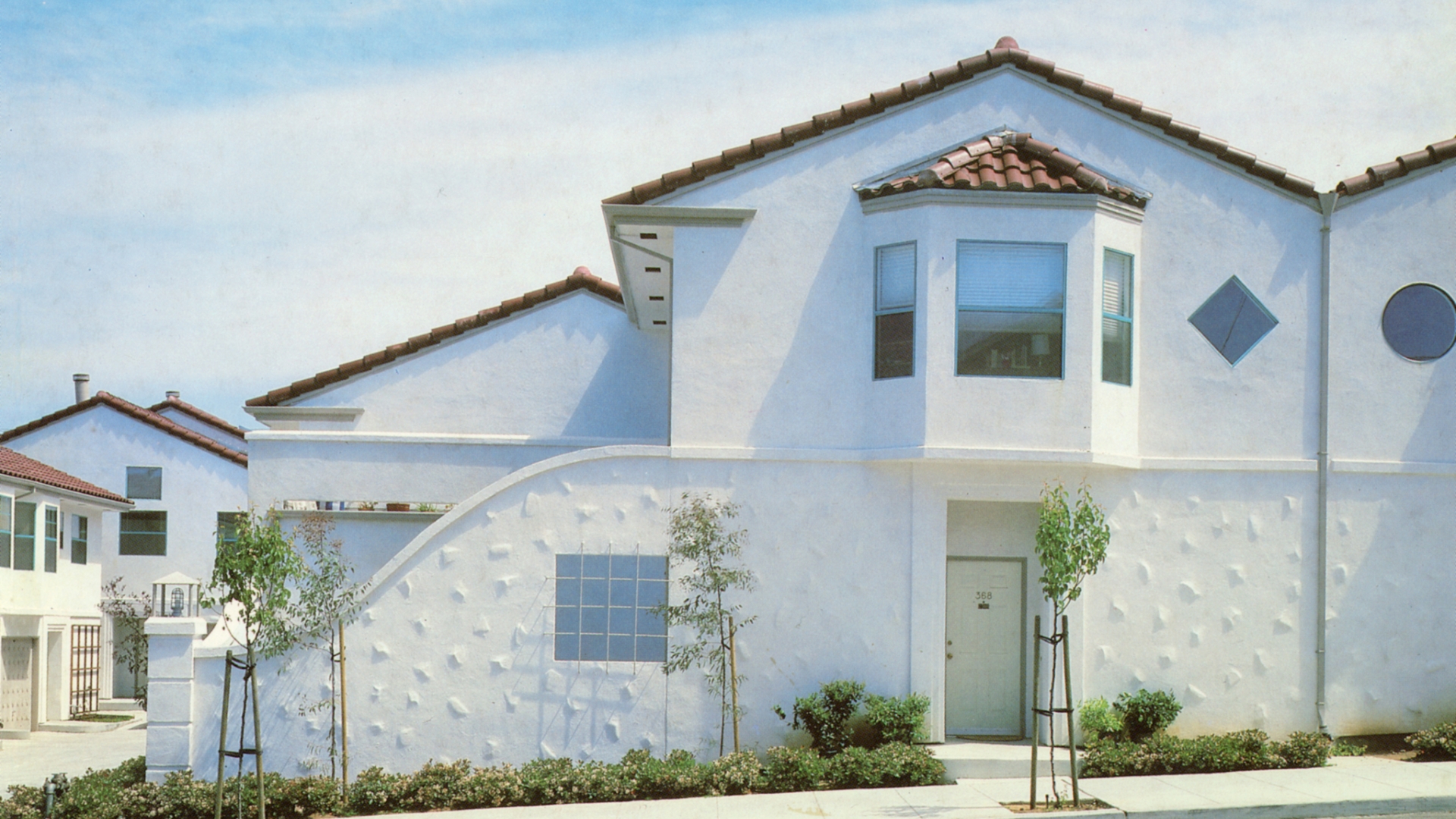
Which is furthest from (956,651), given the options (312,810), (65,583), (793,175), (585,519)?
(65,583)

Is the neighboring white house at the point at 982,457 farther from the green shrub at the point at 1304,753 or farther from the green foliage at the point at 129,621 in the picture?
the green foliage at the point at 129,621

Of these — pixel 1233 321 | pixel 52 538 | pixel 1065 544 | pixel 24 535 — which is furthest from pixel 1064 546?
pixel 52 538

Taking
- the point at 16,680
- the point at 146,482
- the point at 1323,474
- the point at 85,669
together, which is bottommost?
the point at 85,669

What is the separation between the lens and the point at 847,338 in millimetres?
16812

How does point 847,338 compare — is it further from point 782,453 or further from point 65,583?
point 65,583

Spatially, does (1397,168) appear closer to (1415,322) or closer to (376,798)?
(1415,322)

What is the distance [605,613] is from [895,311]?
202 inches

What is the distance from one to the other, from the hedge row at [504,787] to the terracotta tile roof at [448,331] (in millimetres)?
8504

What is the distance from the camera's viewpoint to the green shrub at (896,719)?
52.0ft

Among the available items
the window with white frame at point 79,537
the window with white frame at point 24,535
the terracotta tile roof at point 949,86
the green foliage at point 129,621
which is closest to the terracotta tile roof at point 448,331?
the terracotta tile roof at point 949,86

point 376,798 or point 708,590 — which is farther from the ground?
point 708,590

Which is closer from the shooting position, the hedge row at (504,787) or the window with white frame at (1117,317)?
the hedge row at (504,787)

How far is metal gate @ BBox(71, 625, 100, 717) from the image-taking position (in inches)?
1309

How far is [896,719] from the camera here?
624 inches
